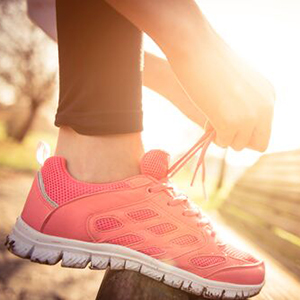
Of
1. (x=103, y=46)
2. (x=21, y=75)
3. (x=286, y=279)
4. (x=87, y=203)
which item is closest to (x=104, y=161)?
(x=87, y=203)

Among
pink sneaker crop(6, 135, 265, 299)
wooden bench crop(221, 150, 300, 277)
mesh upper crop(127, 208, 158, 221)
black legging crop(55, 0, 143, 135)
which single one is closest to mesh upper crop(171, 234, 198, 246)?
pink sneaker crop(6, 135, 265, 299)

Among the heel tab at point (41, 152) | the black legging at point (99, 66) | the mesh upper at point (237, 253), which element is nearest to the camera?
the black legging at point (99, 66)

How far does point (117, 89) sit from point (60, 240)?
50 cm

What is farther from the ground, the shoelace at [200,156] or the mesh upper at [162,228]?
the shoelace at [200,156]

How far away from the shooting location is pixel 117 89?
943 millimetres

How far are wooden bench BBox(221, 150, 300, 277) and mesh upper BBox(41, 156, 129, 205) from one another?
137 centimetres

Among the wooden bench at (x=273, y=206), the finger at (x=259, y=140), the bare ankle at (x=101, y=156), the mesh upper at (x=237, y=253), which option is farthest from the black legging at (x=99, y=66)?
the wooden bench at (x=273, y=206)

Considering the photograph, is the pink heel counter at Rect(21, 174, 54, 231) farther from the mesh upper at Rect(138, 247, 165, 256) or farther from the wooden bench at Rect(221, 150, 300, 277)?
the wooden bench at Rect(221, 150, 300, 277)

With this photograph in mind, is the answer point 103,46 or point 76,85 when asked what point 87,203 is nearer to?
point 76,85

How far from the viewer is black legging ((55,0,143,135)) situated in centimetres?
93

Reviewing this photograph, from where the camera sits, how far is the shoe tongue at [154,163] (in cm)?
102

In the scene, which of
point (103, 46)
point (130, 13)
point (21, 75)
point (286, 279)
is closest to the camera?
point (130, 13)

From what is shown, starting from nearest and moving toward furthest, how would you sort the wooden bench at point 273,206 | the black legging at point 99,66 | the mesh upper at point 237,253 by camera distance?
1. the black legging at point 99,66
2. the mesh upper at point 237,253
3. the wooden bench at point 273,206

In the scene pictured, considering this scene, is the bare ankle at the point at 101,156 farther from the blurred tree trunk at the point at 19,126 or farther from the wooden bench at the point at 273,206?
the blurred tree trunk at the point at 19,126
